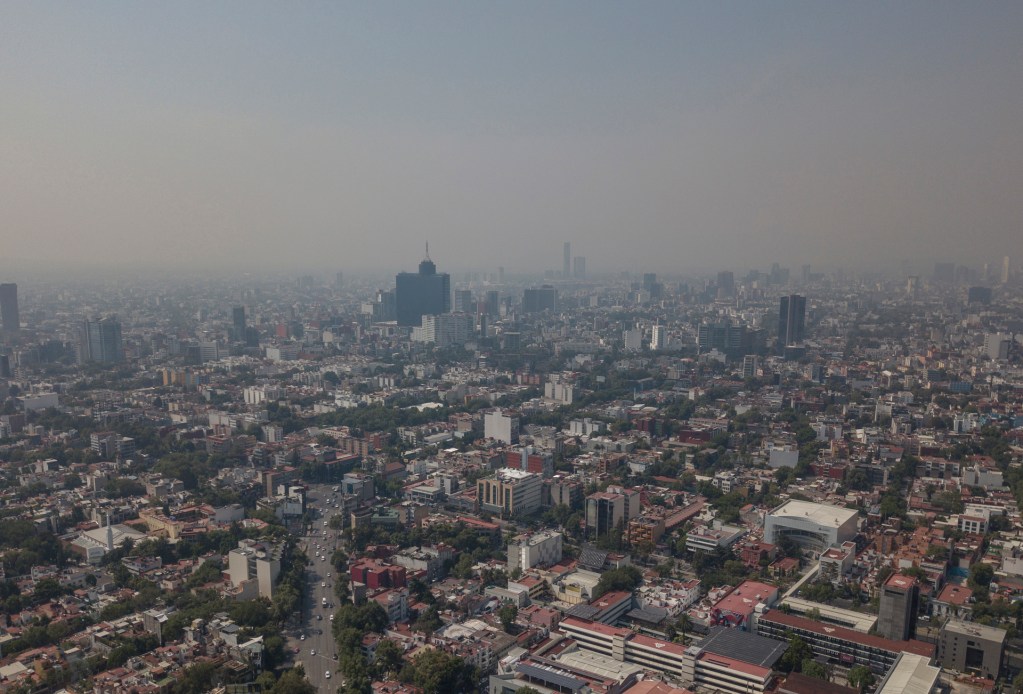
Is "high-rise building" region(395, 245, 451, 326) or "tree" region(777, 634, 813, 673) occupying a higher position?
"high-rise building" region(395, 245, 451, 326)

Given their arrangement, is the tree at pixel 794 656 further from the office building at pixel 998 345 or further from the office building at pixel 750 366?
the office building at pixel 998 345

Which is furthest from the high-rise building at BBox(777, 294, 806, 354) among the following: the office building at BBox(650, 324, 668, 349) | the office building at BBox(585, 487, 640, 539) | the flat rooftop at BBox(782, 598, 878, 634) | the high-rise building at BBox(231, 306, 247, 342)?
the flat rooftop at BBox(782, 598, 878, 634)

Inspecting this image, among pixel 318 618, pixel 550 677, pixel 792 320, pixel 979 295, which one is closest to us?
pixel 550 677

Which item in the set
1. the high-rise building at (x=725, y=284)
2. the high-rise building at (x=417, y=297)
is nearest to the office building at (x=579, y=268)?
the high-rise building at (x=725, y=284)

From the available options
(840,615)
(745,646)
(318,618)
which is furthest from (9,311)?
(840,615)

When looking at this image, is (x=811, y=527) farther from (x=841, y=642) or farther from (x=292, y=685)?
(x=292, y=685)

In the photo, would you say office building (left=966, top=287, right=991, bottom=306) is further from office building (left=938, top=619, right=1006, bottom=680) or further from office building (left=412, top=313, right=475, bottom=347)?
office building (left=938, top=619, right=1006, bottom=680)
